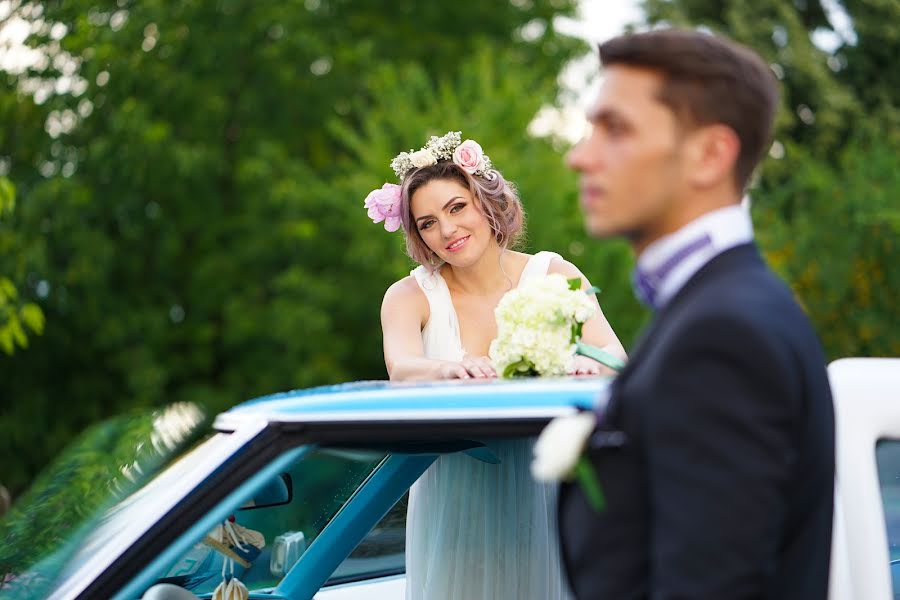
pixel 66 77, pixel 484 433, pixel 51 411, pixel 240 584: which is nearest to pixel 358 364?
pixel 51 411

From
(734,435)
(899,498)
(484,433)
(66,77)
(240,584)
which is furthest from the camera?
(66,77)

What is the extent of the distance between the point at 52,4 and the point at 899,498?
10833 millimetres

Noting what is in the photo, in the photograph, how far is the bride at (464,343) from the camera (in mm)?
3070

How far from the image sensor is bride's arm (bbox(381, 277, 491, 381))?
319 centimetres

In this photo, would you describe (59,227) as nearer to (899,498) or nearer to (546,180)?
(546,180)

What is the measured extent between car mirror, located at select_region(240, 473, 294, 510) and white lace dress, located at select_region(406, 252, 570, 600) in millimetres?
394

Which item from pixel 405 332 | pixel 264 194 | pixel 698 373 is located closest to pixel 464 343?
pixel 405 332

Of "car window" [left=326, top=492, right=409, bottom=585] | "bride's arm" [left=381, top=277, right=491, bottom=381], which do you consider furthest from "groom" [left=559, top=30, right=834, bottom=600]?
"car window" [left=326, top=492, right=409, bottom=585]

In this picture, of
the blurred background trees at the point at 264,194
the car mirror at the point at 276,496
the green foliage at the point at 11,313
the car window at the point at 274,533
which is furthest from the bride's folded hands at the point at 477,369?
the blurred background trees at the point at 264,194

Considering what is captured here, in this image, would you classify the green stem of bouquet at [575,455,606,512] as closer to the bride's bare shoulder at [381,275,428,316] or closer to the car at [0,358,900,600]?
the car at [0,358,900,600]

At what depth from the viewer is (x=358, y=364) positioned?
16844 millimetres

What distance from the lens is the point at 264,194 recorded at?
1599 cm

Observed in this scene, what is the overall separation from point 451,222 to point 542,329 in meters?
1.16

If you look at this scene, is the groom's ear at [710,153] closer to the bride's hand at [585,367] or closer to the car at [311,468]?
the car at [311,468]
